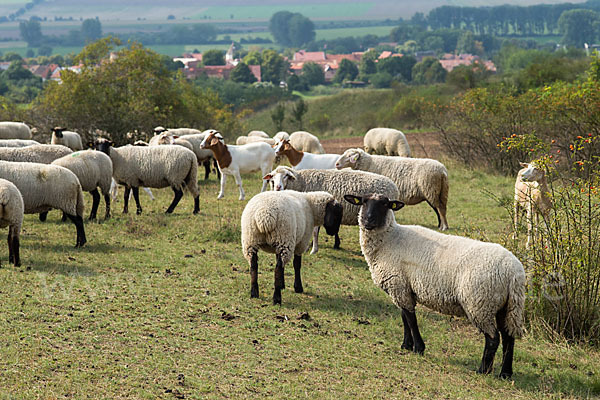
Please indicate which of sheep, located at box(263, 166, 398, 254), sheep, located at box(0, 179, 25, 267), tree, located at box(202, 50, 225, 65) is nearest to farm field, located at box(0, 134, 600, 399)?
sheep, located at box(0, 179, 25, 267)

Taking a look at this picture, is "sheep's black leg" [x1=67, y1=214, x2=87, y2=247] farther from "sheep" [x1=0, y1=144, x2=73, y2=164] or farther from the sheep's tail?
the sheep's tail

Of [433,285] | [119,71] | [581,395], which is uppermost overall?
[119,71]

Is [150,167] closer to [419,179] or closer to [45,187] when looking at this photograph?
[45,187]

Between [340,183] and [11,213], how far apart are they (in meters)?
5.32

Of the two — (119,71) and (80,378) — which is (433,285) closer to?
(80,378)

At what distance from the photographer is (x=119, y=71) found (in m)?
26.2

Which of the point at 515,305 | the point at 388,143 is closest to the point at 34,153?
the point at 515,305

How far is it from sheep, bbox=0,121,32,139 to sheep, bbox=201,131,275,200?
919 cm

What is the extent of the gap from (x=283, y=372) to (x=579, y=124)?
14.2 metres

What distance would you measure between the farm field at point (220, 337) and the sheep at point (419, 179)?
8.42 ft

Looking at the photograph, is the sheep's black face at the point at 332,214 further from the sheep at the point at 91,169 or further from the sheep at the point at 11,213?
the sheep at the point at 91,169

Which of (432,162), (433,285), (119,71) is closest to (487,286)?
(433,285)

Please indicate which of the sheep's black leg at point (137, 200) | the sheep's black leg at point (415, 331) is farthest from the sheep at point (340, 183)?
the sheep's black leg at point (137, 200)

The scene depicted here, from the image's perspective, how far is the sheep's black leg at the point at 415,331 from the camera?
6.93 metres
